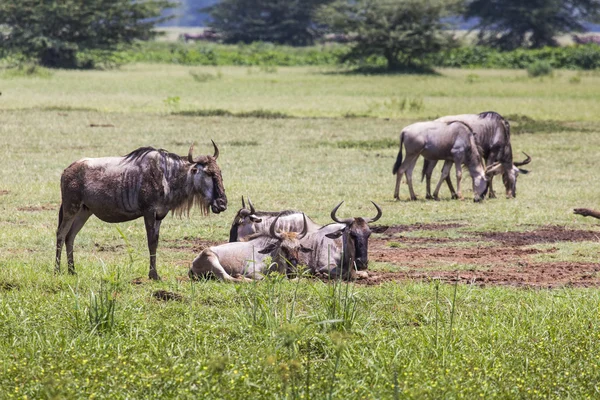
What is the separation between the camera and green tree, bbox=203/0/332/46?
85.2 metres

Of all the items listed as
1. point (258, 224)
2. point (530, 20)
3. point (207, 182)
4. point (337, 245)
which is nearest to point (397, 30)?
point (530, 20)

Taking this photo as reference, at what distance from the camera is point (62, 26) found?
2073 inches

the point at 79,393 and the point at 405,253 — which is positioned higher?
the point at 79,393

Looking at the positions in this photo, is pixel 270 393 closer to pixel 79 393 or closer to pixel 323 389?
pixel 323 389

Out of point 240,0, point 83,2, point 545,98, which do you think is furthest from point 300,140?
point 240,0

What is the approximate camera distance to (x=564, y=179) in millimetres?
18234

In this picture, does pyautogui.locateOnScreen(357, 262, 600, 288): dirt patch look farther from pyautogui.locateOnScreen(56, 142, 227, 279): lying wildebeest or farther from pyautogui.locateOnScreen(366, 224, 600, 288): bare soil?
pyautogui.locateOnScreen(56, 142, 227, 279): lying wildebeest

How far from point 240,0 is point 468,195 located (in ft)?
240

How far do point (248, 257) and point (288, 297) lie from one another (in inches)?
64.9

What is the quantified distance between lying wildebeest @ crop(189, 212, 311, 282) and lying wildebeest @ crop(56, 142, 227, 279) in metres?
0.46

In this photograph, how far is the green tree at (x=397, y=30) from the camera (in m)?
51.5

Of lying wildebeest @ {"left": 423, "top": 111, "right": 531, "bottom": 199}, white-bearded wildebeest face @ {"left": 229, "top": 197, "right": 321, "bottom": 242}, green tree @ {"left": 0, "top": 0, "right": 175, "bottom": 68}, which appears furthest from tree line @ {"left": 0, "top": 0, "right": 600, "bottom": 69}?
white-bearded wildebeest face @ {"left": 229, "top": 197, "right": 321, "bottom": 242}

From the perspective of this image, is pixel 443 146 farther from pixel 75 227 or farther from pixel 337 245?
pixel 75 227

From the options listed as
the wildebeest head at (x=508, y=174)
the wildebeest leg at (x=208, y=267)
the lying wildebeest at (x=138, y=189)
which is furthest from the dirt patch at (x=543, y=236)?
the lying wildebeest at (x=138, y=189)
